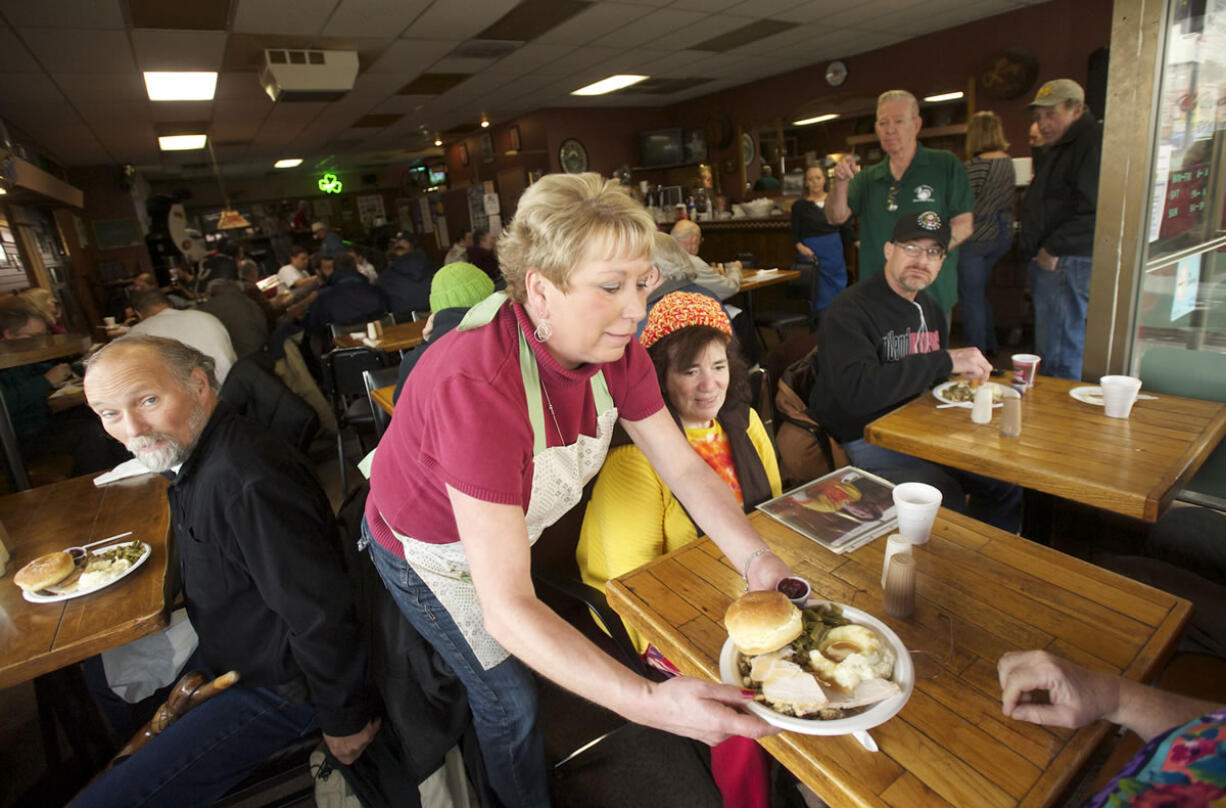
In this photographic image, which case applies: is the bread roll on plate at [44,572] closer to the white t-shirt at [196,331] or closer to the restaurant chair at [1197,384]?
the white t-shirt at [196,331]

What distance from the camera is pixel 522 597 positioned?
3.29 ft

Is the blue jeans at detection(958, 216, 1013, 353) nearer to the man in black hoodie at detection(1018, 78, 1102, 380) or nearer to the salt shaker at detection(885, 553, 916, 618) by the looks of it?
the man in black hoodie at detection(1018, 78, 1102, 380)

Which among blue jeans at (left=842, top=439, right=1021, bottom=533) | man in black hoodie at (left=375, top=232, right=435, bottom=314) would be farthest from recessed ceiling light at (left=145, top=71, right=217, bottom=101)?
blue jeans at (left=842, top=439, right=1021, bottom=533)

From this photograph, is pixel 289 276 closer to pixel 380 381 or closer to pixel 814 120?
pixel 380 381

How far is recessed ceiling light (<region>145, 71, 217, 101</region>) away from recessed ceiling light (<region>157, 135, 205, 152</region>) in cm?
264

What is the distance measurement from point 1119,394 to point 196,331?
4.25m

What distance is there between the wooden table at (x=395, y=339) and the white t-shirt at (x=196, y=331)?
78 cm

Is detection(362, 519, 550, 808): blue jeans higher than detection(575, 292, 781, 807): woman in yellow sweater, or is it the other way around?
detection(575, 292, 781, 807): woman in yellow sweater

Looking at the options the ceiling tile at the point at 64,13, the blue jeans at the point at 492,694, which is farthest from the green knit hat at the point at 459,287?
the ceiling tile at the point at 64,13

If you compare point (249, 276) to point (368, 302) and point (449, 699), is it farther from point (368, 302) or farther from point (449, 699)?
point (449, 699)

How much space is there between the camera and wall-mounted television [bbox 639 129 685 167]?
32.5ft

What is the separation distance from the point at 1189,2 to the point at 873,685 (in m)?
2.56

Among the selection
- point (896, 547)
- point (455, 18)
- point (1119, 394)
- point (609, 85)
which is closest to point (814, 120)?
point (609, 85)

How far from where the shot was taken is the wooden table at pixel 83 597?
1342 millimetres
